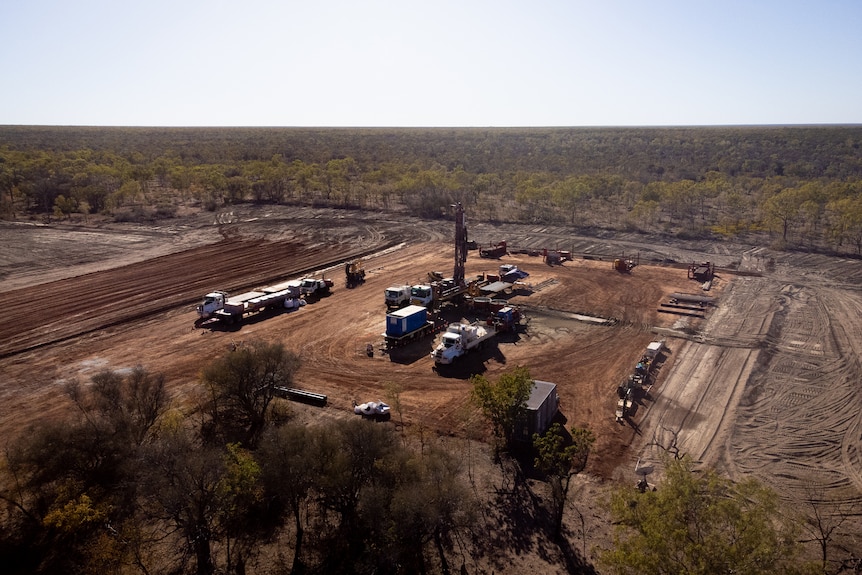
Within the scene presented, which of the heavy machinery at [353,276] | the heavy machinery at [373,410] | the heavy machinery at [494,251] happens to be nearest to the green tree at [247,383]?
the heavy machinery at [373,410]

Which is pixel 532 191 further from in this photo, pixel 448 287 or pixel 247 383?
pixel 247 383

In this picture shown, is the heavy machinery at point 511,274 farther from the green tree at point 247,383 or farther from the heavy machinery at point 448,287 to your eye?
the green tree at point 247,383

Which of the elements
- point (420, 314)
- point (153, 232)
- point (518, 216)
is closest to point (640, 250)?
point (518, 216)

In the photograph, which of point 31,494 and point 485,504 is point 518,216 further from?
point 31,494

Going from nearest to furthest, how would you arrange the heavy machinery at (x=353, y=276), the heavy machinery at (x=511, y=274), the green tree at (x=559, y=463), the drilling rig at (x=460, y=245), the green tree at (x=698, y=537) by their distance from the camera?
the green tree at (x=698, y=537), the green tree at (x=559, y=463), the drilling rig at (x=460, y=245), the heavy machinery at (x=511, y=274), the heavy machinery at (x=353, y=276)

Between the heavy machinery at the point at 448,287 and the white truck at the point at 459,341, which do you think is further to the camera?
the heavy machinery at the point at 448,287

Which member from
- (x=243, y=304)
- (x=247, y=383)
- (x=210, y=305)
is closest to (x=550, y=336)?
(x=247, y=383)
